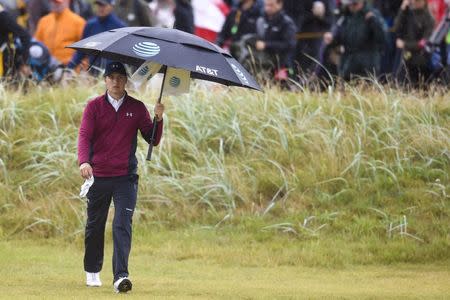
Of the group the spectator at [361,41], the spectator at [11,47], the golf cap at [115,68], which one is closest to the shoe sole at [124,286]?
the golf cap at [115,68]

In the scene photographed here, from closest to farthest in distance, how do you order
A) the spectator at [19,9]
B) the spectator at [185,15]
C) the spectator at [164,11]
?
the spectator at [185,15]
the spectator at [164,11]
the spectator at [19,9]

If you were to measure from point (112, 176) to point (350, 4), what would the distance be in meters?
9.66

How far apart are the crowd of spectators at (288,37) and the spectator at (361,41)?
0.01 m

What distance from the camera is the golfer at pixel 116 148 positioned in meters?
10.8

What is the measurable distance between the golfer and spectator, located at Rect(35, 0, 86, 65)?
28.8 ft

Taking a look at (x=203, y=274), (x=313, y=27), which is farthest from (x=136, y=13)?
(x=203, y=274)

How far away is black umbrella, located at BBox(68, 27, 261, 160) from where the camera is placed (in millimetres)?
10234

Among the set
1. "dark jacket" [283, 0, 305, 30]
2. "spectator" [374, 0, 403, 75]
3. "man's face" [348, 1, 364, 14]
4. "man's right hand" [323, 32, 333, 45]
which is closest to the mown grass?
"man's face" [348, 1, 364, 14]

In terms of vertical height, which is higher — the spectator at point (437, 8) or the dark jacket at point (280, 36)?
the spectator at point (437, 8)

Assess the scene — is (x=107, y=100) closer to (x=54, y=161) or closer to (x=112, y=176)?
(x=112, y=176)

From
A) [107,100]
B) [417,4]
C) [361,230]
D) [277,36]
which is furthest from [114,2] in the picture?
[107,100]

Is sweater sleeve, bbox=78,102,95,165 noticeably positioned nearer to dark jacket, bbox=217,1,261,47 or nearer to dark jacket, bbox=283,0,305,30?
dark jacket, bbox=217,1,261,47

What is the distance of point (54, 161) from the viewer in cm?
1576

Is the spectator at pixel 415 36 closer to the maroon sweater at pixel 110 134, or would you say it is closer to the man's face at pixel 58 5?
the man's face at pixel 58 5
